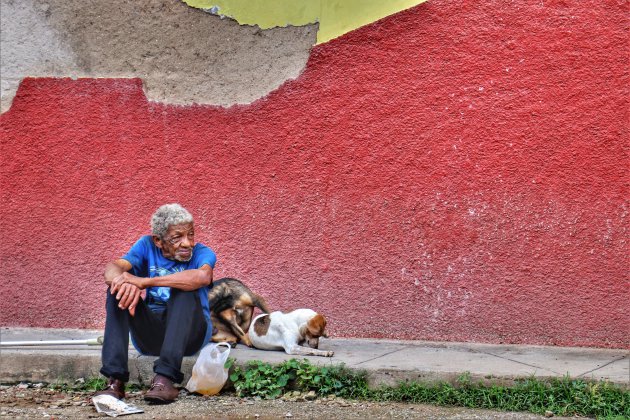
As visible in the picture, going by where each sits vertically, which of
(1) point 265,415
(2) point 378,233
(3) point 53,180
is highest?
(3) point 53,180

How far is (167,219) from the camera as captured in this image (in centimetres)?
490

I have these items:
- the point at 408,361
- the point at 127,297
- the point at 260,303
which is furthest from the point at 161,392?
the point at 408,361

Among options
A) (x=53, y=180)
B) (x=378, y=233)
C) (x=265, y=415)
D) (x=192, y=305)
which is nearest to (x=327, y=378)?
(x=265, y=415)

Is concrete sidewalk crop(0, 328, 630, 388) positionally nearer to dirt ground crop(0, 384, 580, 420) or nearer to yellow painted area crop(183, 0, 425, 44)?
dirt ground crop(0, 384, 580, 420)

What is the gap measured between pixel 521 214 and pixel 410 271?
2.60 feet

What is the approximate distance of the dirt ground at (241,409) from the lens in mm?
4453

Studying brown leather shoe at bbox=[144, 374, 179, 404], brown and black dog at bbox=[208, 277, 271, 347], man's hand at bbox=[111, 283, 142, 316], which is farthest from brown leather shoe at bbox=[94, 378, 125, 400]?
brown and black dog at bbox=[208, 277, 271, 347]

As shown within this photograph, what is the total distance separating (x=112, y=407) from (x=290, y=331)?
124cm

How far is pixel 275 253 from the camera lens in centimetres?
588

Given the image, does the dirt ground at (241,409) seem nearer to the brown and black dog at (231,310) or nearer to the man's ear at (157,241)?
the brown and black dog at (231,310)

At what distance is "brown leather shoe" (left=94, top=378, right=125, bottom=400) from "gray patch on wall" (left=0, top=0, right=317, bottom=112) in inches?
82.5

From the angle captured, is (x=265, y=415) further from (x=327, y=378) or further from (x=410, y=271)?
(x=410, y=271)

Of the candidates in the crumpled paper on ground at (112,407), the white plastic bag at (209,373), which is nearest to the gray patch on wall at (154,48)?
the white plastic bag at (209,373)

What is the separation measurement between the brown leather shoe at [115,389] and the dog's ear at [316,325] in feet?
3.87
